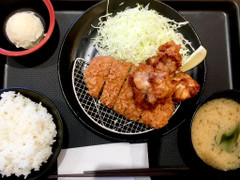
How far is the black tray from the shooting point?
2.82 m

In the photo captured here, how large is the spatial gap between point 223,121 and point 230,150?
13.5 inches

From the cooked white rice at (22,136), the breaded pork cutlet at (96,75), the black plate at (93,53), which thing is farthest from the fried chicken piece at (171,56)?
the cooked white rice at (22,136)

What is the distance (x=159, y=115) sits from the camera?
100 inches

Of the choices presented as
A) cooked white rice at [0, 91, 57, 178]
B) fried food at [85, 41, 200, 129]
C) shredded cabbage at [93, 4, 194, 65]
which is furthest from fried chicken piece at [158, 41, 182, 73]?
cooked white rice at [0, 91, 57, 178]

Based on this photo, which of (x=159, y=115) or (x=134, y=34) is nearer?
(x=159, y=115)

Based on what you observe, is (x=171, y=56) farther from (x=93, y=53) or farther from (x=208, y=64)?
(x=93, y=53)

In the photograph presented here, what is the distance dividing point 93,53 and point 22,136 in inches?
53.7

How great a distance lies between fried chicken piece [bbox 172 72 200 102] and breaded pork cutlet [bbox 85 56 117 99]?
2.75 feet

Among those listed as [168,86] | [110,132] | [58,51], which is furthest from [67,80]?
[168,86]

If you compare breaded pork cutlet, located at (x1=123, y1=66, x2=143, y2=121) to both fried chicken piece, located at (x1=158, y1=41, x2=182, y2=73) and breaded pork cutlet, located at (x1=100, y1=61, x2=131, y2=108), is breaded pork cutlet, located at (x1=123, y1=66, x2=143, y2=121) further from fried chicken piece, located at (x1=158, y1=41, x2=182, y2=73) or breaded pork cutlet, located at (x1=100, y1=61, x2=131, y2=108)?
fried chicken piece, located at (x1=158, y1=41, x2=182, y2=73)

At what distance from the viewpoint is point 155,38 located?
9.60 ft

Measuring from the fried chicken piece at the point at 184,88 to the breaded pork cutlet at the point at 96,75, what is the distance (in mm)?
839

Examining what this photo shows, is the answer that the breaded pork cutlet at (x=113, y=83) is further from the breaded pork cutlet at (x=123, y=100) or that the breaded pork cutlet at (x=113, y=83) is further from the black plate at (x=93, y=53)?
the black plate at (x=93, y=53)

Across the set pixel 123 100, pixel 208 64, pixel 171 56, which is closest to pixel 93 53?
pixel 123 100
